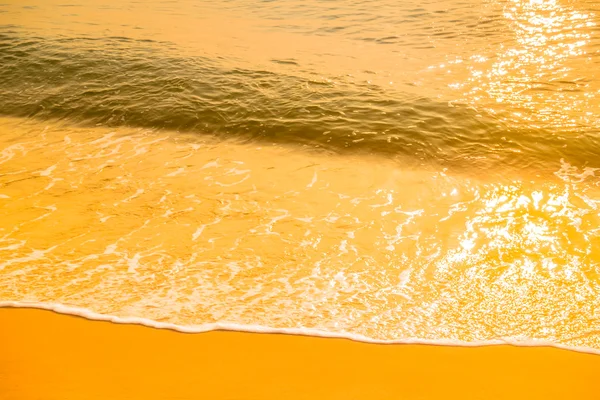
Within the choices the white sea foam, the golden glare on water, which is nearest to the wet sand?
the white sea foam

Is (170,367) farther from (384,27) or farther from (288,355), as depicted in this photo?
(384,27)

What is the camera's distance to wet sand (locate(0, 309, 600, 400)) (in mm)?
3047

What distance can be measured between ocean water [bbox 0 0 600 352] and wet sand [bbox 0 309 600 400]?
145 millimetres

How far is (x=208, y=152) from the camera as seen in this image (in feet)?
22.4

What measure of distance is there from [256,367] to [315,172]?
320cm

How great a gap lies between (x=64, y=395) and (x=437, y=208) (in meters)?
3.57

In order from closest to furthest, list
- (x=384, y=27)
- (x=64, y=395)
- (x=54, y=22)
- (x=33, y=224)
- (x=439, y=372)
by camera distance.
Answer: (x=64, y=395) → (x=439, y=372) → (x=33, y=224) → (x=384, y=27) → (x=54, y=22)

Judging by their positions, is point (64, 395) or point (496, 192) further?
point (496, 192)

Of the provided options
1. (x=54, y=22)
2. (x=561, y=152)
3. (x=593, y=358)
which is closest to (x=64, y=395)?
(x=593, y=358)

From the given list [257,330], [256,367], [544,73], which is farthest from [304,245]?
[544,73]

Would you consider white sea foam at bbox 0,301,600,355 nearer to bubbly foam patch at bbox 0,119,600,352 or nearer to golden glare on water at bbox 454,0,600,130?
bubbly foam patch at bbox 0,119,600,352

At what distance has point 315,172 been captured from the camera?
6.16 m

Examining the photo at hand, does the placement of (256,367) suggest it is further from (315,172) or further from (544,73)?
(544,73)

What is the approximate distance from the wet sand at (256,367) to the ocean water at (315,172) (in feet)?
0.47
